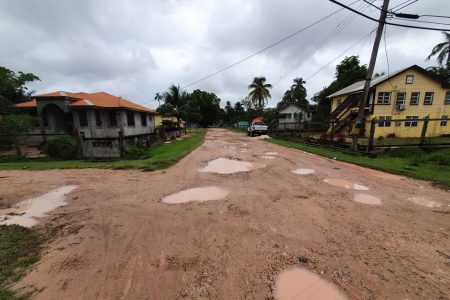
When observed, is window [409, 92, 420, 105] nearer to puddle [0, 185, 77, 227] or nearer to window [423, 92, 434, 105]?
window [423, 92, 434, 105]

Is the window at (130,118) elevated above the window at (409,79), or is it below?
below

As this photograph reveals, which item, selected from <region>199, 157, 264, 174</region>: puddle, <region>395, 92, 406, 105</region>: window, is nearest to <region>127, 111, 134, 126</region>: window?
<region>199, 157, 264, 174</region>: puddle

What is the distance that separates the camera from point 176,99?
31.4 meters

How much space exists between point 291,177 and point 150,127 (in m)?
21.5

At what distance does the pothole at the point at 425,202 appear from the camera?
16.4 feet

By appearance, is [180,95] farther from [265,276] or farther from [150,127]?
[265,276]

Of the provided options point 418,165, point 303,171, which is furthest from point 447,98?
point 303,171

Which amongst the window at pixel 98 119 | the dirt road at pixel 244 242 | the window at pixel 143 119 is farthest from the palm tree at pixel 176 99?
the dirt road at pixel 244 242

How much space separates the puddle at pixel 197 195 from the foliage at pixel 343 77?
3040cm

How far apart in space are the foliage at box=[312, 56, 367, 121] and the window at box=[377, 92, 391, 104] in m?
11.7

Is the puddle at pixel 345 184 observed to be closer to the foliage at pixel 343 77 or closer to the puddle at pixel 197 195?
the puddle at pixel 197 195

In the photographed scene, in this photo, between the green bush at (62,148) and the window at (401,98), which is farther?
the window at (401,98)

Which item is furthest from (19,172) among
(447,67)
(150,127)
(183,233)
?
(447,67)

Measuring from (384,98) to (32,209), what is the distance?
25976mm
